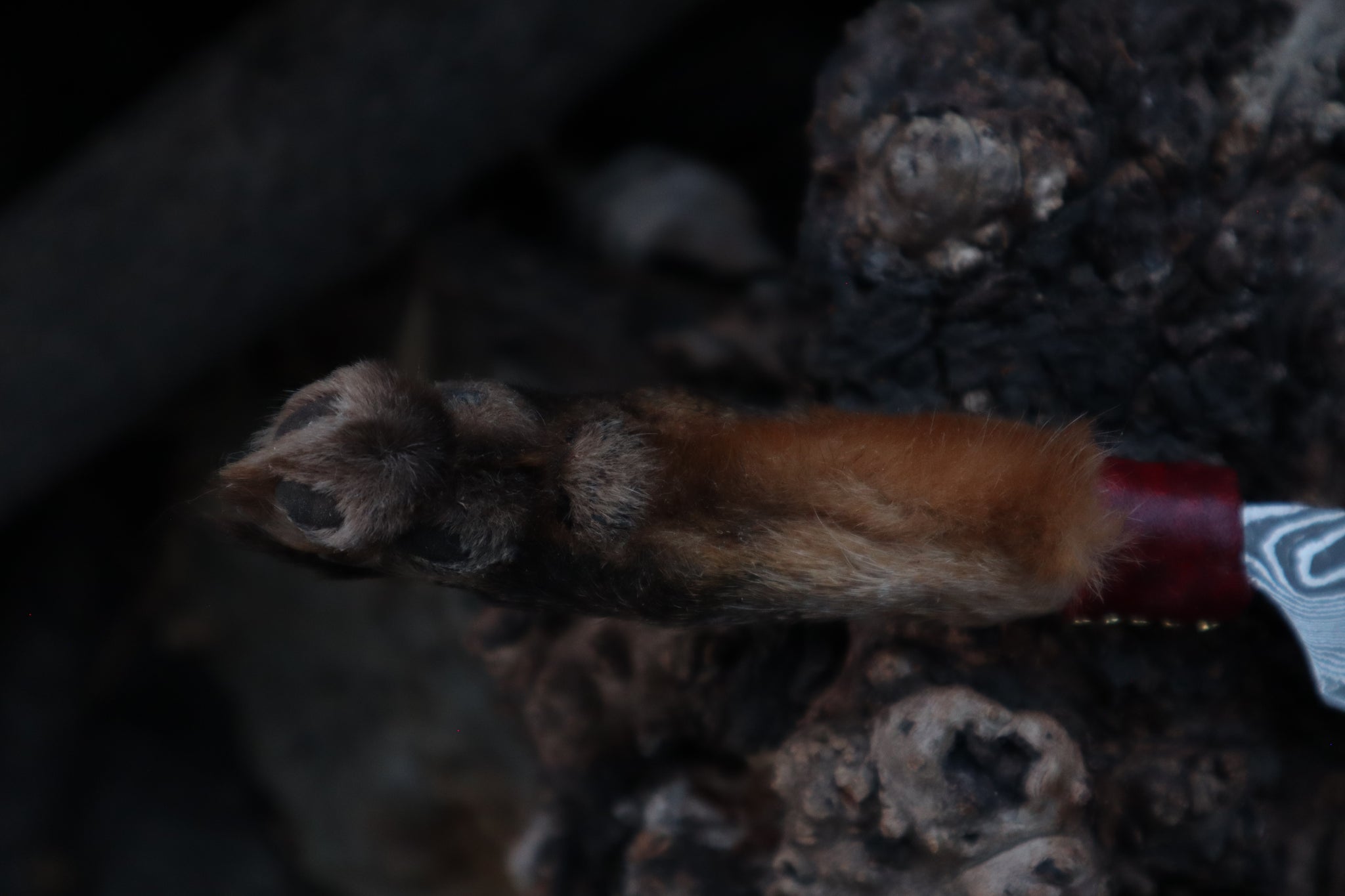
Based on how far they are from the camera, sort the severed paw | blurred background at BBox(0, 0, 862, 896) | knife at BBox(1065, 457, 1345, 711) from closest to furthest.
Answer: the severed paw
knife at BBox(1065, 457, 1345, 711)
blurred background at BBox(0, 0, 862, 896)

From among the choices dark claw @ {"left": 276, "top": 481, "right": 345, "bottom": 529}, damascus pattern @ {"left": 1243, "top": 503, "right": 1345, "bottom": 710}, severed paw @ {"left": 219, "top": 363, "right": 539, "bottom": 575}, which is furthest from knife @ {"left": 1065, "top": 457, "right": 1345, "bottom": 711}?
dark claw @ {"left": 276, "top": 481, "right": 345, "bottom": 529}

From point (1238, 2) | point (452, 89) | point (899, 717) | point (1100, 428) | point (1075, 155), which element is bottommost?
point (899, 717)

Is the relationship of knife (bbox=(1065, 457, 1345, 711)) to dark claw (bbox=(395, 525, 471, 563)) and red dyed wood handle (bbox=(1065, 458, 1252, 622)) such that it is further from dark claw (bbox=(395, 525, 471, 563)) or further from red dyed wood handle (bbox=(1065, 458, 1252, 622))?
dark claw (bbox=(395, 525, 471, 563))

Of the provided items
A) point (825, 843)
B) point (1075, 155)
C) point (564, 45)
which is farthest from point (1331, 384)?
point (564, 45)

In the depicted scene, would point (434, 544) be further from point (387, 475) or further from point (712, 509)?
point (712, 509)

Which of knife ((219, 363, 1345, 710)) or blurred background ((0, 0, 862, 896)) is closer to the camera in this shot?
knife ((219, 363, 1345, 710))

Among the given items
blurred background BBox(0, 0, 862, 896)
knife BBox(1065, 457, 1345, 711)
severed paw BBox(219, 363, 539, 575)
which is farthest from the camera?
blurred background BBox(0, 0, 862, 896)

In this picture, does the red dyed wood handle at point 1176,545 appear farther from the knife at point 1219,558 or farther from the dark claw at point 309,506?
the dark claw at point 309,506

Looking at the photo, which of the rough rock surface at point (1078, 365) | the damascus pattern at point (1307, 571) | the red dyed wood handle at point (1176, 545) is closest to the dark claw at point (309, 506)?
the rough rock surface at point (1078, 365)

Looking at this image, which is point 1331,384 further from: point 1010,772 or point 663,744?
point 663,744
